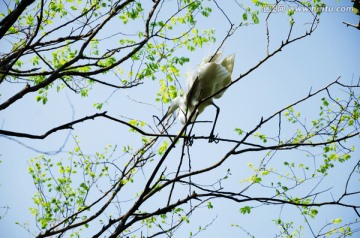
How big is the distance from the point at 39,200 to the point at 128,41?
14.0 ft

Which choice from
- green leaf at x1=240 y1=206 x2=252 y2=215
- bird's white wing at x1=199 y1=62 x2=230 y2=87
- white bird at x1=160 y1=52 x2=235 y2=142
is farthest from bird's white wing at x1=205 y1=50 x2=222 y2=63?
green leaf at x1=240 y1=206 x2=252 y2=215

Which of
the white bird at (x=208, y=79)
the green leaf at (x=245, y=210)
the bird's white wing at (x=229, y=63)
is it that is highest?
the bird's white wing at (x=229, y=63)

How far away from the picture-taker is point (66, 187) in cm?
639

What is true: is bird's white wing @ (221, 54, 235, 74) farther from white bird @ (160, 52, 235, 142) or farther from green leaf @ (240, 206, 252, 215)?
green leaf @ (240, 206, 252, 215)

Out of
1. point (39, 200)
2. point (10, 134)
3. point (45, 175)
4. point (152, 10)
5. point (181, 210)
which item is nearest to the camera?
point (10, 134)

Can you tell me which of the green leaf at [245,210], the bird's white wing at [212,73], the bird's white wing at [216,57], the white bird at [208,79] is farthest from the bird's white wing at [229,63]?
the green leaf at [245,210]

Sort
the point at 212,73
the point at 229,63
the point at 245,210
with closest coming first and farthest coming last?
1. the point at 212,73
2. the point at 229,63
3. the point at 245,210

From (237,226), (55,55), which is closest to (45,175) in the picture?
(55,55)

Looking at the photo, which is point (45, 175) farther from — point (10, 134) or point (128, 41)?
point (10, 134)

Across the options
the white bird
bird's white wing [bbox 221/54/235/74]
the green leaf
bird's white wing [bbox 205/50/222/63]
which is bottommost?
the green leaf

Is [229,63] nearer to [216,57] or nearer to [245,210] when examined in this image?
[216,57]

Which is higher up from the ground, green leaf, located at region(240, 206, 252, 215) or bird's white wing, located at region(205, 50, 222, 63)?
bird's white wing, located at region(205, 50, 222, 63)

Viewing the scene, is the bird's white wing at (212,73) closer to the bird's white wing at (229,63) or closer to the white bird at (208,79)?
the white bird at (208,79)

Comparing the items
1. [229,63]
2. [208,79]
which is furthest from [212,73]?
[229,63]
